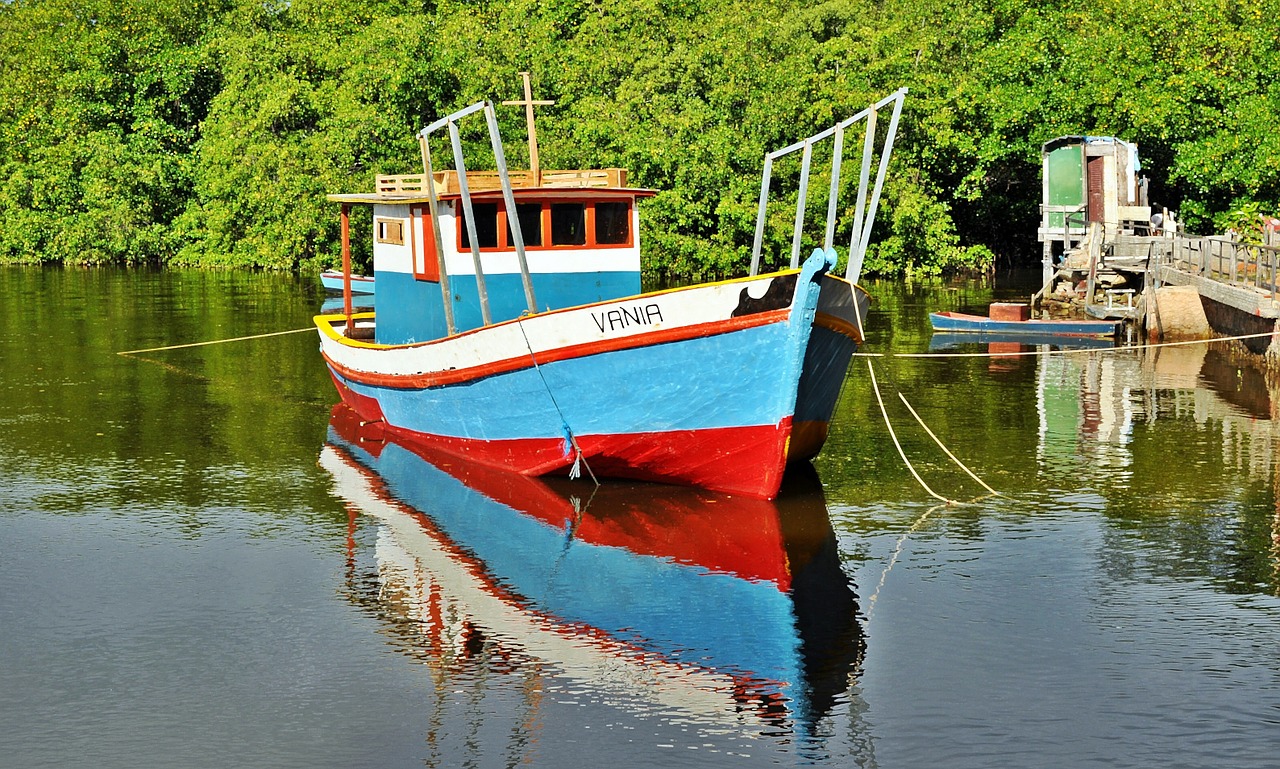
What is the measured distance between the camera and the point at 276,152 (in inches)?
2496

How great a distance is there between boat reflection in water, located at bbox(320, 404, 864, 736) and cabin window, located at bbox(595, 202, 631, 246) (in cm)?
372

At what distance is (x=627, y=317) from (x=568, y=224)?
4242 mm

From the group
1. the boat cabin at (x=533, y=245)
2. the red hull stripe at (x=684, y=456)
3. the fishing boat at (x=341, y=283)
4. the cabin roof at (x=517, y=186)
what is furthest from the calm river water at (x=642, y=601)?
the fishing boat at (x=341, y=283)

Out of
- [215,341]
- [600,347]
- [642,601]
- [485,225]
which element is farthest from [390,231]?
[215,341]

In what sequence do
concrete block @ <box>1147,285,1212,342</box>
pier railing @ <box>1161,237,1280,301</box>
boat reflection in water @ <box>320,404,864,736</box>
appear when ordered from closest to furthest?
1. boat reflection in water @ <box>320,404,864,736</box>
2. pier railing @ <box>1161,237,1280,301</box>
3. concrete block @ <box>1147,285,1212,342</box>

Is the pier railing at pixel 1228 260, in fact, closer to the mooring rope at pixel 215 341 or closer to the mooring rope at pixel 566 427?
the mooring rope at pixel 566 427

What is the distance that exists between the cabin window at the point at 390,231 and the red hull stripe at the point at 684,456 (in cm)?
481

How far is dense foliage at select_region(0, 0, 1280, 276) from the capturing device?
5084 centimetres

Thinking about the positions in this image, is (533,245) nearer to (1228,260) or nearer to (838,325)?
(838,325)

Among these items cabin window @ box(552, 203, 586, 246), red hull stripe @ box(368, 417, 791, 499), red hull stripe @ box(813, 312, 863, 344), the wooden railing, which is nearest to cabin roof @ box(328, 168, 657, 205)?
the wooden railing

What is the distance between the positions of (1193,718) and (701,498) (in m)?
8.53

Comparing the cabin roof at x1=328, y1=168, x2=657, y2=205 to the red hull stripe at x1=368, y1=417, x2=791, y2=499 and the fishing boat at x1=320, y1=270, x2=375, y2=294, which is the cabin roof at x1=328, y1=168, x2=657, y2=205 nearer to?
the red hull stripe at x1=368, y1=417, x2=791, y2=499

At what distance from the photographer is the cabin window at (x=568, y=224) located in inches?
873

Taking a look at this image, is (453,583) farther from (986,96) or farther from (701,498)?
(986,96)
